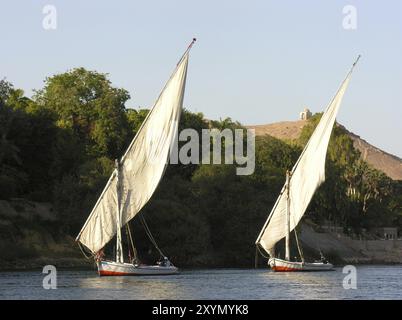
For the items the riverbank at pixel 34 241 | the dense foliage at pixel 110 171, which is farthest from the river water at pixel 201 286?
the dense foliage at pixel 110 171

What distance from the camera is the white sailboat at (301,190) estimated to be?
224 feet

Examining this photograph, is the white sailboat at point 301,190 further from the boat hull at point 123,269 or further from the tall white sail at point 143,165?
the tall white sail at point 143,165

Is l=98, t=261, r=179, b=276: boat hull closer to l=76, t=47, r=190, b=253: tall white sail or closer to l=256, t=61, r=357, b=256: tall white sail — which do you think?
l=76, t=47, r=190, b=253: tall white sail

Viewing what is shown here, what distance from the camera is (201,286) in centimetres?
5297

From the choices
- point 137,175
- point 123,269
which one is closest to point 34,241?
point 123,269

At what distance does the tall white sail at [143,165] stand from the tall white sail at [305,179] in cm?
1400

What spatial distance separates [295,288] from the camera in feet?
172

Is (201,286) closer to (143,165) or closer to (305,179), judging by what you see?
(143,165)

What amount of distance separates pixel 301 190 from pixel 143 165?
1559 centimetres

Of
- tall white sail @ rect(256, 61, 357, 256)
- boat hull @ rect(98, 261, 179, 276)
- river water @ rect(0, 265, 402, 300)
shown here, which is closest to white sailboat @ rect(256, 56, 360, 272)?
tall white sail @ rect(256, 61, 357, 256)

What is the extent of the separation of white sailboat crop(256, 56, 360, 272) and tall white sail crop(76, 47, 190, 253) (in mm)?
14128

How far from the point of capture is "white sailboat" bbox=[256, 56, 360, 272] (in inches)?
A: 2689
